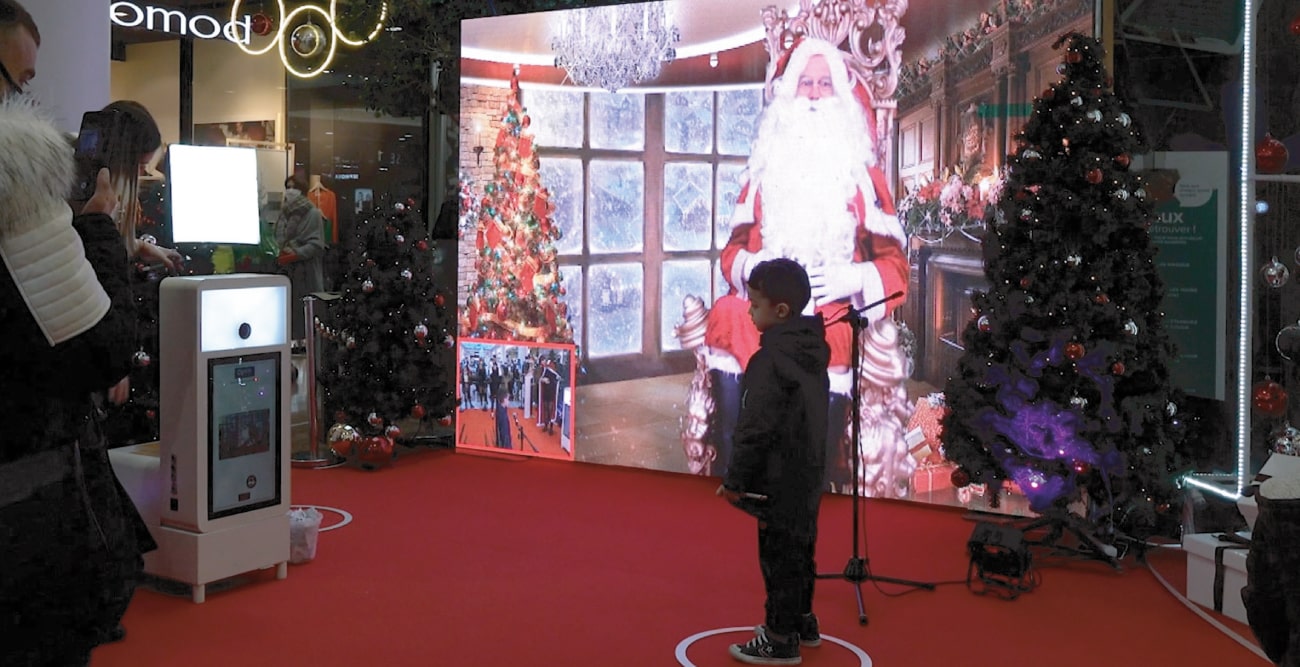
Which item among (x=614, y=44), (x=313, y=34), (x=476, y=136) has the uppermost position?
(x=313, y=34)

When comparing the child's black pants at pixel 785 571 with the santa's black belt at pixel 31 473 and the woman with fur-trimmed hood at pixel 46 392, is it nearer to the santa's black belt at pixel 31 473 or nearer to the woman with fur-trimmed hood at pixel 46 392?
the woman with fur-trimmed hood at pixel 46 392

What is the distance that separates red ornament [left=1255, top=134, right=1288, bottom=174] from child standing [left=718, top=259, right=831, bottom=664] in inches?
76.6

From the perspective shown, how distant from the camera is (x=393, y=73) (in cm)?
1155

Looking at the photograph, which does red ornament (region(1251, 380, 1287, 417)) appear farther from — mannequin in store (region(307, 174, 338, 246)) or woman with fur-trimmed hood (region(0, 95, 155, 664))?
mannequin in store (region(307, 174, 338, 246))

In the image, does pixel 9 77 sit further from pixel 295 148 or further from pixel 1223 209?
pixel 295 148

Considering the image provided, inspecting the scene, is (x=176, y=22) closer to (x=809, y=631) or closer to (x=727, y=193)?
(x=727, y=193)

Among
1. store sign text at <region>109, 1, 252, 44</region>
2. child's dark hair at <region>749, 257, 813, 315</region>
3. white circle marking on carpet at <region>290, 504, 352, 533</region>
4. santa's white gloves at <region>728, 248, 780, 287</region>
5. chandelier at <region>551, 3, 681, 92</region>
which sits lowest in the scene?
white circle marking on carpet at <region>290, 504, 352, 533</region>

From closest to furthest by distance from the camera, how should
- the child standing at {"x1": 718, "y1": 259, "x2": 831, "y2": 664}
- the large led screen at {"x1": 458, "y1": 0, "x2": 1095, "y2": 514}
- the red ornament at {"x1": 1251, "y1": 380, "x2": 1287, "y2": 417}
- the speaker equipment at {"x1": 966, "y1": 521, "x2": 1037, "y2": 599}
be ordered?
the child standing at {"x1": 718, "y1": 259, "x2": 831, "y2": 664} → the red ornament at {"x1": 1251, "y1": 380, "x2": 1287, "y2": 417} → the speaker equipment at {"x1": 966, "y1": 521, "x2": 1037, "y2": 599} → the large led screen at {"x1": 458, "y1": 0, "x2": 1095, "y2": 514}

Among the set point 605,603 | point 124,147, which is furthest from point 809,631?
point 124,147

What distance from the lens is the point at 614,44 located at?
8.32 meters

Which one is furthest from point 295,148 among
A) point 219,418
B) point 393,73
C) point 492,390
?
point 219,418

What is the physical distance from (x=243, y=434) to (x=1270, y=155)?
4.40 meters

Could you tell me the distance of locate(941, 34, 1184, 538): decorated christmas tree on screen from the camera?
5977 millimetres

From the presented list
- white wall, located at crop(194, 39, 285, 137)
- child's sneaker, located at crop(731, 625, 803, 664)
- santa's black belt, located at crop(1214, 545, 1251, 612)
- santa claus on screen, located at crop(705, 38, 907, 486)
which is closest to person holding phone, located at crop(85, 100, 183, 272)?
child's sneaker, located at crop(731, 625, 803, 664)
